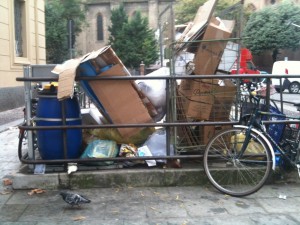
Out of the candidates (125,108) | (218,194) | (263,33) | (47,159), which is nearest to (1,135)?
(47,159)

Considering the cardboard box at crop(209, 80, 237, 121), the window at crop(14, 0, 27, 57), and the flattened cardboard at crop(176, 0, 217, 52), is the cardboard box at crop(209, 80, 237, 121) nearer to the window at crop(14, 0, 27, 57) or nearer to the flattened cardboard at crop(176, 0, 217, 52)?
the flattened cardboard at crop(176, 0, 217, 52)

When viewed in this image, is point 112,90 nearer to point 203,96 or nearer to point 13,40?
point 203,96

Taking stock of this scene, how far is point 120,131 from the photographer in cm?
501

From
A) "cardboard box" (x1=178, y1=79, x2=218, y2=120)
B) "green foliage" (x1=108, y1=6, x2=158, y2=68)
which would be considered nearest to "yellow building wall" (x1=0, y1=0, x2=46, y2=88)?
"cardboard box" (x1=178, y1=79, x2=218, y2=120)

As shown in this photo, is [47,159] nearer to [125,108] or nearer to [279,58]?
[125,108]

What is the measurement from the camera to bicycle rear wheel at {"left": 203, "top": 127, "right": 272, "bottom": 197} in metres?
4.71

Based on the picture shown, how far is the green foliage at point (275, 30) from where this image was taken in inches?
1577

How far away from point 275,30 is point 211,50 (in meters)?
→ 37.8

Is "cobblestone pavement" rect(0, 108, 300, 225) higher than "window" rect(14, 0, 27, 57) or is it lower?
lower

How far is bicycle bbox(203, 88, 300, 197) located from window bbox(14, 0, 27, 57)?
11.9 m

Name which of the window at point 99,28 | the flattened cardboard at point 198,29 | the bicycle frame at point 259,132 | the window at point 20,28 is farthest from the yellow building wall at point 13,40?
the window at point 99,28

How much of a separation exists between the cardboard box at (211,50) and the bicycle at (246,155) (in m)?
0.65

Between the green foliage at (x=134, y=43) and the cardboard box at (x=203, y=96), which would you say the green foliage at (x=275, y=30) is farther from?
the cardboard box at (x=203, y=96)

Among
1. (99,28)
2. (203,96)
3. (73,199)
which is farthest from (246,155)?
(99,28)
